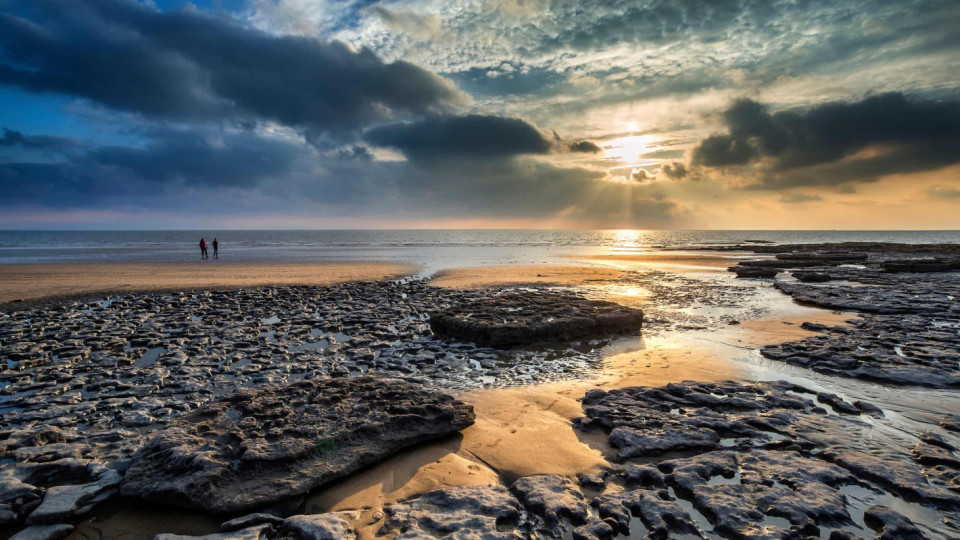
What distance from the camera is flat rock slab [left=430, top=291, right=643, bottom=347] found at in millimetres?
10508

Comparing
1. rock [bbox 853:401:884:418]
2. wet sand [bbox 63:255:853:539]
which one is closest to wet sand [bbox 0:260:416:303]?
wet sand [bbox 63:255:853:539]

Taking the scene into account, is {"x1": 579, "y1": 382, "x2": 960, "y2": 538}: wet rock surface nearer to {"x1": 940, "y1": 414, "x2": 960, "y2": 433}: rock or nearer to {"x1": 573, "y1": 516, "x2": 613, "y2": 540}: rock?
{"x1": 573, "y1": 516, "x2": 613, "y2": 540}: rock

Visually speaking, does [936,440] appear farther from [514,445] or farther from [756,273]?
[756,273]

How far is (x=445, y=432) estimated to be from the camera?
5758mm

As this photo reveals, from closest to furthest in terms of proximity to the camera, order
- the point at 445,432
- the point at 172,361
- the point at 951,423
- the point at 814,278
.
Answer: the point at 445,432, the point at 951,423, the point at 172,361, the point at 814,278

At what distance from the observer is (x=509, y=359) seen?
9523 mm

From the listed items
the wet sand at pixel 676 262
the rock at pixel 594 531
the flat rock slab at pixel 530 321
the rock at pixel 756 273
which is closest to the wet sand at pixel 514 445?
the rock at pixel 594 531

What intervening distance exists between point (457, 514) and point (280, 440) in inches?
Answer: 96.7

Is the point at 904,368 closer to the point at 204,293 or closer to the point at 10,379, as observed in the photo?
the point at 10,379

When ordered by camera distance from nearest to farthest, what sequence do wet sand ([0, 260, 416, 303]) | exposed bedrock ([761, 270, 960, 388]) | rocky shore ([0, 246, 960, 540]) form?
rocky shore ([0, 246, 960, 540]), exposed bedrock ([761, 270, 960, 388]), wet sand ([0, 260, 416, 303])

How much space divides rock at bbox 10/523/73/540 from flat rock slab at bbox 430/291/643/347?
7.75m

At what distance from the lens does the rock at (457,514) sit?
3.76 metres

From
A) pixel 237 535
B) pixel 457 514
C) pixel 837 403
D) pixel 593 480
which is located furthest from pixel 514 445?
pixel 837 403

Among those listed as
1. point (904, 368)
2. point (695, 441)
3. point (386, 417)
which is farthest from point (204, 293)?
point (904, 368)
